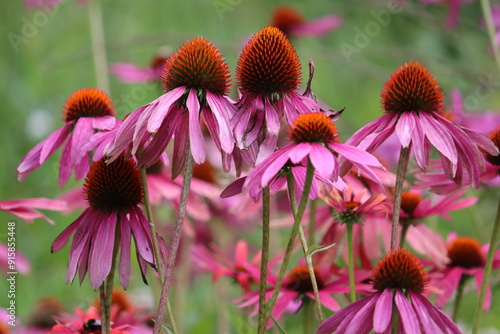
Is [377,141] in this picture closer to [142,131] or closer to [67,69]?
[142,131]

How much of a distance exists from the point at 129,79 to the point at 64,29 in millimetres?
1185

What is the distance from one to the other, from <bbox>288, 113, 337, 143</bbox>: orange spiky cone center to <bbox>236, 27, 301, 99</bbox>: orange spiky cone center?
0.31 feet

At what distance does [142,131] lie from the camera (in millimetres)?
702

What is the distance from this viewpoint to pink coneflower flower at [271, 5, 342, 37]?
237 cm

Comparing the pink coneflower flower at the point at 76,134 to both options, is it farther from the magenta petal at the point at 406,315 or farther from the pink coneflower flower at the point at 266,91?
the magenta petal at the point at 406,315

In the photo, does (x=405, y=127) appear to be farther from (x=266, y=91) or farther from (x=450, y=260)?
(x=450, y=260)

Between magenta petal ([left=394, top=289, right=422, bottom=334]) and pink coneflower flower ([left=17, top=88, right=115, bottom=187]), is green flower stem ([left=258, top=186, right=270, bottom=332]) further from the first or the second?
pink coneflower flower ([left=17, top=88, right=115, bottom=187])

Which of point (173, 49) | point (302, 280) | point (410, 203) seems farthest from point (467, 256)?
point (173, 49)

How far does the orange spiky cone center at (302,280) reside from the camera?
0.94 m

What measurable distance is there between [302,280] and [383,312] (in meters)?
0.29

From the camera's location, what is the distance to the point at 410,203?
965mm

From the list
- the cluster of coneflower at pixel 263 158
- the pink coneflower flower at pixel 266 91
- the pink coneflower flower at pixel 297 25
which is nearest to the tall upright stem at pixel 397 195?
the cluster of coneflower at pixel 263 158

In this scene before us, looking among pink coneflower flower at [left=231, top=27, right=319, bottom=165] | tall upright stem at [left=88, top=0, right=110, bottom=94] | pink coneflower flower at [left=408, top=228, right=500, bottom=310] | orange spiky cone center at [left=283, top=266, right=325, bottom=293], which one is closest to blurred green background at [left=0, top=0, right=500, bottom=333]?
tall upright stem at [left=88, top=0, right=110, bottom=94]

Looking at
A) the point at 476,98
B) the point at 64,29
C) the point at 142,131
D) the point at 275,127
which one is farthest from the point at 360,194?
the point at 64,29
